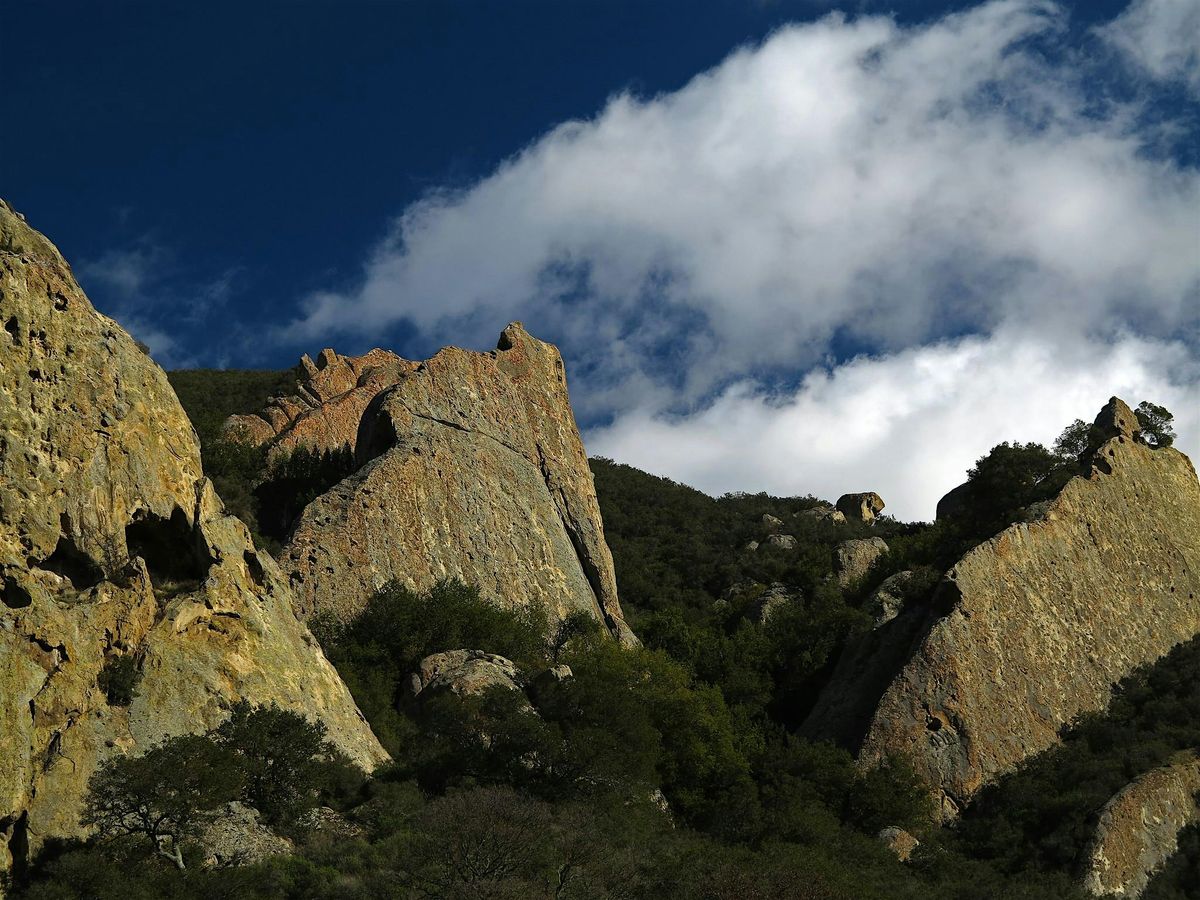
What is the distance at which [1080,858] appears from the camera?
34906mm

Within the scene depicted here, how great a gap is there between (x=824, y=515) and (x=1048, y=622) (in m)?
35.6

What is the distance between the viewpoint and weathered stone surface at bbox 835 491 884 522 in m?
85.3

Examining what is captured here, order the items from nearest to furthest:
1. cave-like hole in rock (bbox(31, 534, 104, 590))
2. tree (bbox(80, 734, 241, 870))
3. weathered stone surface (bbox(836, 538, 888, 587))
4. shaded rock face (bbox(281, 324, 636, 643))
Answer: tree (bbox(80, 734, 241, 870))
cave-like hole in rock (bbox(31, 534, 104, 590))
shaded rock face (bbox(281, 324, 636, 643))
weathered stone surface (bbox(836, 538, 888, 587))

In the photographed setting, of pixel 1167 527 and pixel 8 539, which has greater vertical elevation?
pixel 1167 527

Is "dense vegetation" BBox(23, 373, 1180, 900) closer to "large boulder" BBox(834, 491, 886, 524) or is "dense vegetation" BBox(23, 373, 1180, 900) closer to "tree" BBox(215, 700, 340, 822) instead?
"tree" BBox(215, 700, 340, 822)

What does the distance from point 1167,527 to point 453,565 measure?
30.5m

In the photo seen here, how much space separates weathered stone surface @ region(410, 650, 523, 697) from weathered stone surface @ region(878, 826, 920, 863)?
11659 millimetres

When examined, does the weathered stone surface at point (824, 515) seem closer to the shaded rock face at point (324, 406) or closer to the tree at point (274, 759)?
the shaded rock face at point (324, 406)

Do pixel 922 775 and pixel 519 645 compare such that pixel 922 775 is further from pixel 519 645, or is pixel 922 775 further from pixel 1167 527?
pixel 1167 527

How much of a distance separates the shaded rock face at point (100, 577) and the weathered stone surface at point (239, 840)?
7.99 ft

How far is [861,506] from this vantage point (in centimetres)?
8562

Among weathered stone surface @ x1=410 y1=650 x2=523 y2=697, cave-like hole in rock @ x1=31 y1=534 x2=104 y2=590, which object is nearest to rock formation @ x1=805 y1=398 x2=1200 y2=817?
weathered stone surface @ x1=410 y1=650 x2=523 y2=697

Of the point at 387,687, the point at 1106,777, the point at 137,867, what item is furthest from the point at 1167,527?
the point at 137,867

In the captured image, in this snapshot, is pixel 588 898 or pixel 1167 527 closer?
pixel 588 898
